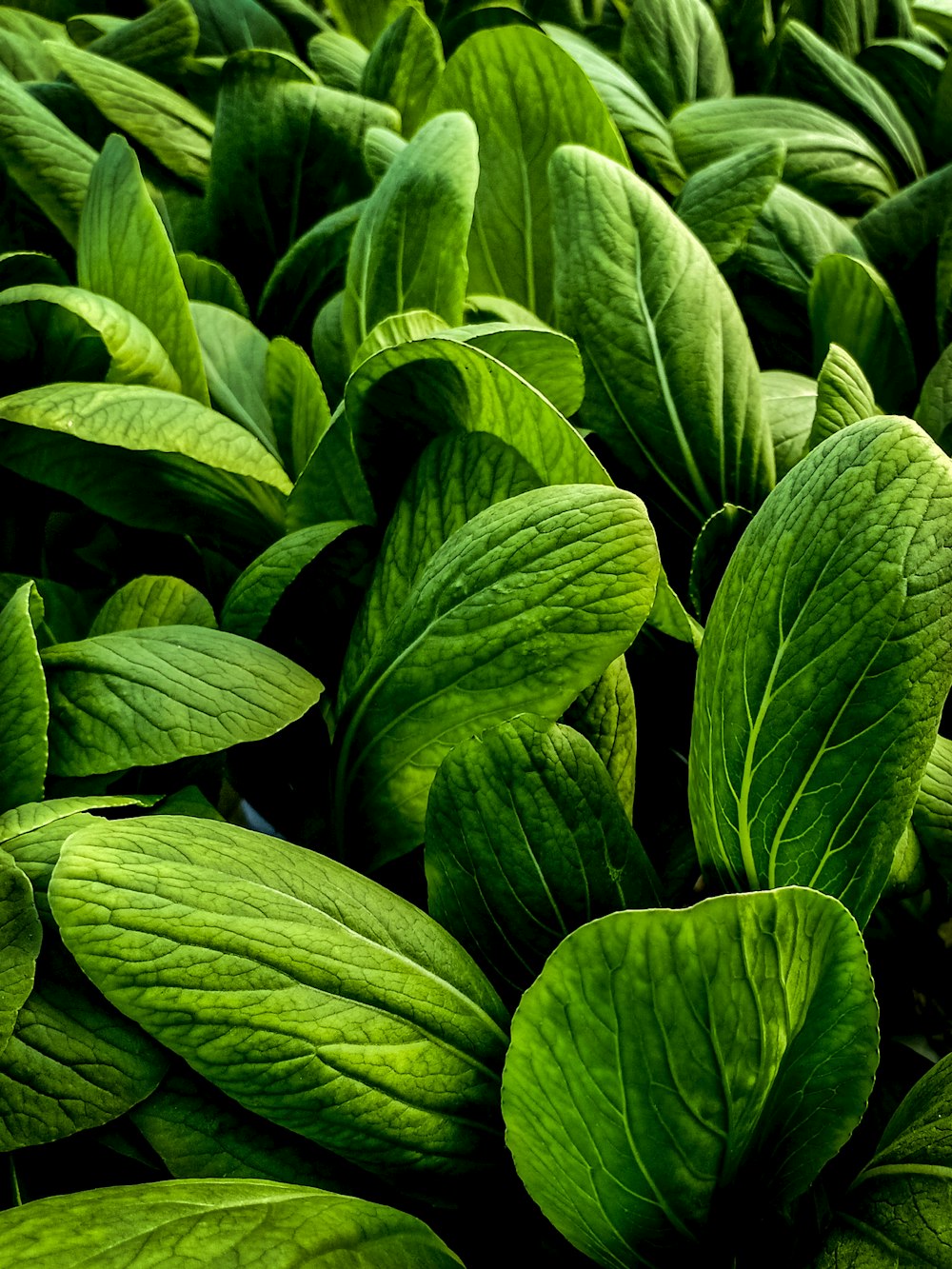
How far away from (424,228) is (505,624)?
196 millimetres

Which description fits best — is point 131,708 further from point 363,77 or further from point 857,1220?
point 363,77

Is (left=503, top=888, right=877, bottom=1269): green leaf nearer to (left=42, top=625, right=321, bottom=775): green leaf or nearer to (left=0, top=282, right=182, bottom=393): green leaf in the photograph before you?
(left=42, top=625, right=321, bottom=775): green leaf

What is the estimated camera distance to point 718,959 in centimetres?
26

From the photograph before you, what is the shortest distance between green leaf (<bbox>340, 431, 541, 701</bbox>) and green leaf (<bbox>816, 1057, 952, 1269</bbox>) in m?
0.22

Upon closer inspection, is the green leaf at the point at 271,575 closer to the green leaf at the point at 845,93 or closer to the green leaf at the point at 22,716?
the green leaf at the point at 22,716

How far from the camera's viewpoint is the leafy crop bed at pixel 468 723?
0.29 m

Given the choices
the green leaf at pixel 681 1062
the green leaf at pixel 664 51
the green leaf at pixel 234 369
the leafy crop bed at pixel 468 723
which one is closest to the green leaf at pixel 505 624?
the leafy crop bed at pixel 468 723

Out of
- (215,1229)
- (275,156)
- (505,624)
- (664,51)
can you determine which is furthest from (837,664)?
(664,51)

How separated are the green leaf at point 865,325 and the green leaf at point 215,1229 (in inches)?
17.2

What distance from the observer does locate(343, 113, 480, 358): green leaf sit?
1.49ft

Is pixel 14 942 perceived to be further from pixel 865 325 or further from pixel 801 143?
pixel 801 143

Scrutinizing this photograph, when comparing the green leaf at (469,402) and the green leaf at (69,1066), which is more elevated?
the green leaf at (469,402)

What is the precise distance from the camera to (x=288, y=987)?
0.29 meters

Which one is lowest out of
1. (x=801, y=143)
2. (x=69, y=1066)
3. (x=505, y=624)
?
(x=69, y=1066)
